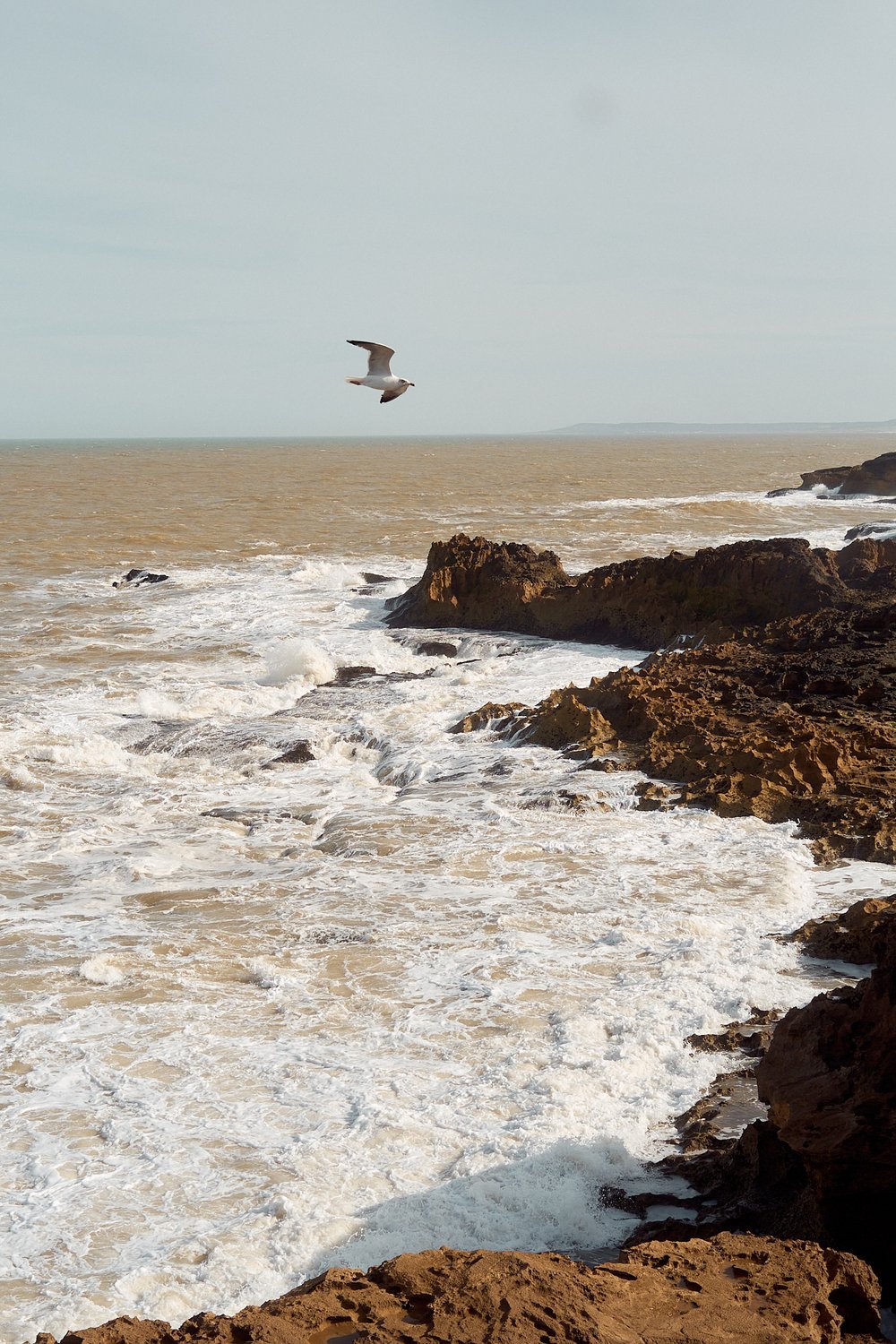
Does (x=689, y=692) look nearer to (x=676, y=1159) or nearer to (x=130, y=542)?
(x=676, y=1159)

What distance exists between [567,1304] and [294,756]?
857 centimetres

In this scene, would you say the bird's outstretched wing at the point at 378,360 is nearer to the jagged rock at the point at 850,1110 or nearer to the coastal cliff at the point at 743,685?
the coastal cliff at the point at 743,685

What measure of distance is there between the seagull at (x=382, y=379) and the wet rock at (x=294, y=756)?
374 cm

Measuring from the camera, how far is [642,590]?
16453mm

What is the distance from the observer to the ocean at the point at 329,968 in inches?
184

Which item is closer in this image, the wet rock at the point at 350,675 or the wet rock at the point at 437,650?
the wet rock at the point at 350,675

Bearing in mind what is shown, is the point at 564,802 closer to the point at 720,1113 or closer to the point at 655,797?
the point at 655,797

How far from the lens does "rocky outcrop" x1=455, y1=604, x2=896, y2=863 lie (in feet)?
30.5

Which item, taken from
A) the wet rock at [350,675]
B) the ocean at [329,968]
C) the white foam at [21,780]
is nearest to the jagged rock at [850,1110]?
the ocean at [329,968]

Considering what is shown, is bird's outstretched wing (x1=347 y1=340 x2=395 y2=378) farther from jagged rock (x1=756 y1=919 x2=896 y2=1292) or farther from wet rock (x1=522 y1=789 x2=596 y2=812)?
jagged rock (x1=756 y1=919 x2=896 y2=1292)

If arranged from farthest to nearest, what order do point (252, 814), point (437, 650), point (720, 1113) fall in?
point (437, 650) < point (252, 814) < point (720, 1113)

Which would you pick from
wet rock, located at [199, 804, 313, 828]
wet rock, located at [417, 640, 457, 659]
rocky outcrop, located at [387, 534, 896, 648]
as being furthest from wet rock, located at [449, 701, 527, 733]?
rocky outcrop, located at [387, 534, 896, 648]

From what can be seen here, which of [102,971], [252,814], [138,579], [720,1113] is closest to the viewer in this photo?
[720,1113]

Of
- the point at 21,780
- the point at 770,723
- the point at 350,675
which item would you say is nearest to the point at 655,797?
the point at 770,723
